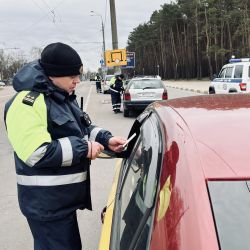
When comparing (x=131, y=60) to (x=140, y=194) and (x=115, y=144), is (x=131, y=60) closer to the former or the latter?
(x=115, y=144)

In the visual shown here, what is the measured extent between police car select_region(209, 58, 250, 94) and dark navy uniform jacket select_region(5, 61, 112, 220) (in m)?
13.8

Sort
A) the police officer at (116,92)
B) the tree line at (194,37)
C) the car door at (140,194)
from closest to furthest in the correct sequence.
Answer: the car door at (140,194) < the police officer at (116,92) < the tree line at (194,37)

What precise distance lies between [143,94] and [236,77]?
3.36 meters

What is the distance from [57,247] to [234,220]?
1402 millimetres

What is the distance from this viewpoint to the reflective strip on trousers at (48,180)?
2.47 m

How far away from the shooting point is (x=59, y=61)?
2508mm

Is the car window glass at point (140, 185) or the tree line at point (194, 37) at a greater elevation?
the tree line at point (194, 37)

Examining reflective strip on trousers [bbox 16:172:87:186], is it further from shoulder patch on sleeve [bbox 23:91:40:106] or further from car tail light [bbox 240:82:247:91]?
car tail light [bbox 240:82:247:91]

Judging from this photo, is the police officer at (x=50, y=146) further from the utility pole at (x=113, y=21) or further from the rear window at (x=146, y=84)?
the utility pole at (x=113, y=21)

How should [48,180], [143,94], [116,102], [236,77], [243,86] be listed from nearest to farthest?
[48,180], [243,86], [143,94], [236,77], [116,102]

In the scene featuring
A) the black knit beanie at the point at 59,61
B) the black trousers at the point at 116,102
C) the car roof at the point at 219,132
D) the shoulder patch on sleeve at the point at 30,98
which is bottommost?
the black trousers at the point at 116,102

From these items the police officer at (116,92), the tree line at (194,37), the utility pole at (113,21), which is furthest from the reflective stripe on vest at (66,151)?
the tree line at (194,37)

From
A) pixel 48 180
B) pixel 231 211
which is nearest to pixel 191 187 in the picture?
pixel 231 211

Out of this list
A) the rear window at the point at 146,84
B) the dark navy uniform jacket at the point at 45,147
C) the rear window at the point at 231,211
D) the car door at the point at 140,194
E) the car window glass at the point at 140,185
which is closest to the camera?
the rear window at the point at 231,211
